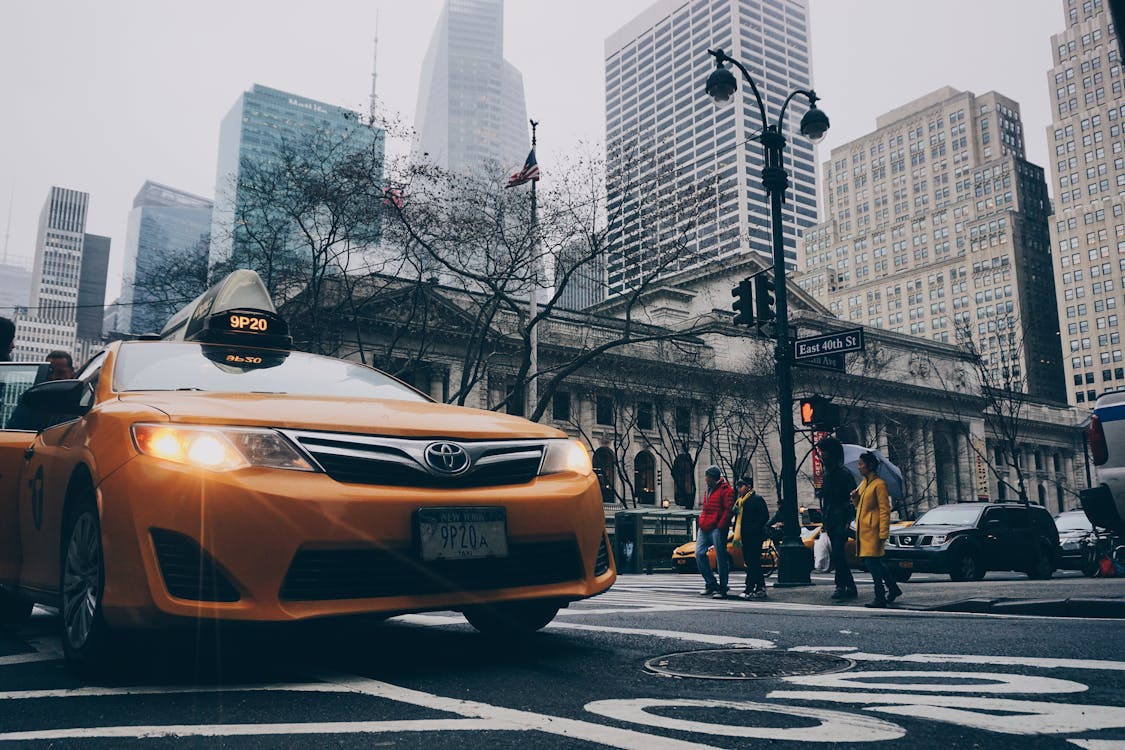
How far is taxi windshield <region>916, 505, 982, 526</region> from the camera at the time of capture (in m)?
15.8

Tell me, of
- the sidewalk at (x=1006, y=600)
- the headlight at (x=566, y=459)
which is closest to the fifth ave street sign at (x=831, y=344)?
the sidewalk at (x=1006, y=600)

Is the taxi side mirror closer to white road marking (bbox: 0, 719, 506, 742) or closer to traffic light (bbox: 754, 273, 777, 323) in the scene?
white road marking (bbox: 0, 719, 506, 742)

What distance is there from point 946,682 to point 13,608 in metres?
5.72

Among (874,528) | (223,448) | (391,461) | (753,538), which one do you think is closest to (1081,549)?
(753,538)

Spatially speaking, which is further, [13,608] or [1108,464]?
[1108,464]

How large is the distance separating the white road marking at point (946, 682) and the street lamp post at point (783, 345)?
886 cm

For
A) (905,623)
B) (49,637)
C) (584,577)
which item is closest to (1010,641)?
(905,623)

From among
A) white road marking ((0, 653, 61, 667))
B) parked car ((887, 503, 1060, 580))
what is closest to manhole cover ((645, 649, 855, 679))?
white road marking ((0, 653, 61, 667))

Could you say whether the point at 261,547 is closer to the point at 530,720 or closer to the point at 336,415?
the point at 336,415

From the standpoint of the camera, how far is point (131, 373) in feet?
15.5

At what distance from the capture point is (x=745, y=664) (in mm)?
4172

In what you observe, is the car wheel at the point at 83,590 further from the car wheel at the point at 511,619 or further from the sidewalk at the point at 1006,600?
the sidewalk at the point at 1006,600

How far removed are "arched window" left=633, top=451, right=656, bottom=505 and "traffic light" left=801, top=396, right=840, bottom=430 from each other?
40.0 metres

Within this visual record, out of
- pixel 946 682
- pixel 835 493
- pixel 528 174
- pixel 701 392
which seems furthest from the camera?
pixel 701 392
